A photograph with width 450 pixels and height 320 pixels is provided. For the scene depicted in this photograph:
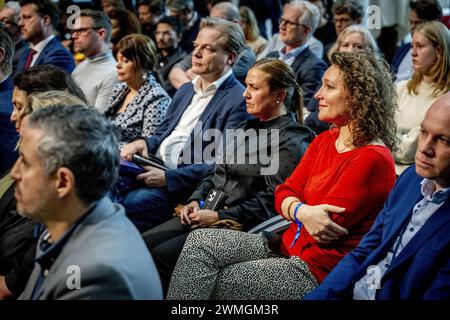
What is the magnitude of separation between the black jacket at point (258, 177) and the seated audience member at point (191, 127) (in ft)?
0.82

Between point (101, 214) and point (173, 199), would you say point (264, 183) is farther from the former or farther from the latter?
point (101, 214)

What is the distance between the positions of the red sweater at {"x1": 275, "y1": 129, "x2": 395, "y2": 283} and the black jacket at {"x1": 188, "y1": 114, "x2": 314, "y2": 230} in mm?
287

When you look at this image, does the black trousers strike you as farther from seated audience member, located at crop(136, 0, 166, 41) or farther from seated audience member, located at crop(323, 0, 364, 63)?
seated audience member, located at crop(136, 0, 166, 41)

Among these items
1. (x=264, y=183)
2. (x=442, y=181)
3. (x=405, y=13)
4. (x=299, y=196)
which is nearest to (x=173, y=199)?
(x=264, y=183)

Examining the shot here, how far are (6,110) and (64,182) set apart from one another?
160cm

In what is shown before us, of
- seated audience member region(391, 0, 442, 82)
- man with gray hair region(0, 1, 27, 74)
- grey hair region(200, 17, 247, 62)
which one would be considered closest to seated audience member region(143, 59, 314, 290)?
grey hair region(200, 17, 247, 62)

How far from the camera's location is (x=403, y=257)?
71.1 inches

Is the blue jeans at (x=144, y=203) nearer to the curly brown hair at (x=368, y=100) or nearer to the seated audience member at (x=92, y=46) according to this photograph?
the curly brown hair at (x=368, y=100)

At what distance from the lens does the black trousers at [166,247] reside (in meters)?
2.57

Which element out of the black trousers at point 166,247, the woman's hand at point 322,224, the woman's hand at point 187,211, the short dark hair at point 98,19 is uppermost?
the short dark hair at point 98,19

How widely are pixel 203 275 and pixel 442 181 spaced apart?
87 centimetres

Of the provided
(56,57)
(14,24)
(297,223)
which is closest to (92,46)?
(56,57)

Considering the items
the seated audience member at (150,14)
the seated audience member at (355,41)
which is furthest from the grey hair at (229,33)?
the seated audience member at (150,14)

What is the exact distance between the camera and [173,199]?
310cm
